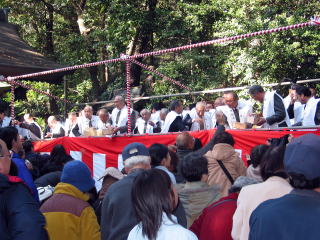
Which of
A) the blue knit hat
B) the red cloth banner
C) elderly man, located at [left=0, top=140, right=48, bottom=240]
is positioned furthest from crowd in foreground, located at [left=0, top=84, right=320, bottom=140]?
elderly man, located at [left=0, top=140, right=48, bottom=240]

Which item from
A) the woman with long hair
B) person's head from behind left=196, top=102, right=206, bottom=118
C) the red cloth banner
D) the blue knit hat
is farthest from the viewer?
person's head from behind left=196, top=102, right=206, bottom=118

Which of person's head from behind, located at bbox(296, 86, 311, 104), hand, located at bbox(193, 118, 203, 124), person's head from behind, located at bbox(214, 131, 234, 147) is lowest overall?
person's head from behind, located at bbox(214, 131, 234, 147)

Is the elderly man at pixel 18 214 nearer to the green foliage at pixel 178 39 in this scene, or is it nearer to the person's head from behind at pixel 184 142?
the person's head from behind at pixel 184 142

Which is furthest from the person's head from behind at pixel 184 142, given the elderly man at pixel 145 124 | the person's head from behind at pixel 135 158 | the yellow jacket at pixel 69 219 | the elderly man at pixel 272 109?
the elderly man at pixel 145 124

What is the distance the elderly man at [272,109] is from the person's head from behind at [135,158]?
4880 millimetres

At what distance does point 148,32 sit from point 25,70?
9.09 meters

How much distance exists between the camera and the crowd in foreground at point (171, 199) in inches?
98.3

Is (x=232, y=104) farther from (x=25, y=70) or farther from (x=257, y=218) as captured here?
(x=257, y=218)

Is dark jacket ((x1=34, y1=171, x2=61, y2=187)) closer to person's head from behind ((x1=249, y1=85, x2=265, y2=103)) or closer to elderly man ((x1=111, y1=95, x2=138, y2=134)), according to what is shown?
person's head from behind ((x1=249, y1=85, x2=265, y2=103))

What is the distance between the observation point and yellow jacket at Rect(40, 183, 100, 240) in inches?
158

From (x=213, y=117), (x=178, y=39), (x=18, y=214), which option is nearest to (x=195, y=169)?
(x=18, y=214)

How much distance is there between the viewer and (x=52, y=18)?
24094 millimetres

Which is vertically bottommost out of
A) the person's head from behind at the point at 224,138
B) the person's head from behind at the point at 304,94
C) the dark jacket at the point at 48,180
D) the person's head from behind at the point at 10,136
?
the dark jacket at the point at 48,180

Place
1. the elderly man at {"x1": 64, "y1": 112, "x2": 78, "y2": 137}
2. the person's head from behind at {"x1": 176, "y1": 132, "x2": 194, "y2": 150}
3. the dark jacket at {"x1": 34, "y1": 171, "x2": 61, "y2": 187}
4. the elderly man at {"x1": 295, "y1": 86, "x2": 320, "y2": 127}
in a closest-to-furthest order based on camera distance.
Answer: the dark jacket at {"x1": 34, "y1": 171, "x2": 61, "y2": 187} → the person's head from behind at {"x1": 176, "y1": 132, "x2": 194, "y2": 150} → the elderly man at {"x1": 295, "y1": 86, "x2": 320, "y2": 127} → the elderly man at {"x1": 64, "y1": 112, "x2": 78, "y2": 137}
